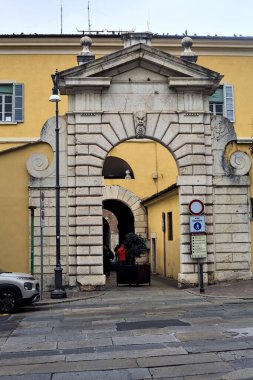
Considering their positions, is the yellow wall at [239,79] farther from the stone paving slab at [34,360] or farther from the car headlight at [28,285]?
the stone paving slab at [34,360]

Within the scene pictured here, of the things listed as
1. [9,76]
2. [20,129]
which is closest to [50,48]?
[9,76]

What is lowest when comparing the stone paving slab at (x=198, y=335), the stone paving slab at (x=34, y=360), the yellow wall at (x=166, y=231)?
the stone paving slab at (x=34, y=360)

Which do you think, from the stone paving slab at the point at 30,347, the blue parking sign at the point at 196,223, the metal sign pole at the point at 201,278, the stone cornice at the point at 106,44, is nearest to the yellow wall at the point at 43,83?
the stone cornice at the point at 106,44

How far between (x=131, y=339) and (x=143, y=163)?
2101 cm

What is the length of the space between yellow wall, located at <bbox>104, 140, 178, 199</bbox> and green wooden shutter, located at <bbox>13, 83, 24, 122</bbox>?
5.64 metres

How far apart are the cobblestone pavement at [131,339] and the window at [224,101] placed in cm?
1481

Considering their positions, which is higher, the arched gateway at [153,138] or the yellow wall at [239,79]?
the yellow wall at [239,79]

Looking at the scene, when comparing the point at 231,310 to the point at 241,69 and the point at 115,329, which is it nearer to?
the point at 115,329

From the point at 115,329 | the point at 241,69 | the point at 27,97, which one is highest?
the point at 241,69

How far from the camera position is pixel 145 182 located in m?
30.4

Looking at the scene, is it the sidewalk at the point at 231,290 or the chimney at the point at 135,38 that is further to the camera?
the chimney at the point at 135,38

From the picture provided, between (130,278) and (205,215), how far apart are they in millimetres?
3807

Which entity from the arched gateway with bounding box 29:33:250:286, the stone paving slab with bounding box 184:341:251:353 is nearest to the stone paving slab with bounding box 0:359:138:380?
the stone paving slab with bounding box 184:341:251:353

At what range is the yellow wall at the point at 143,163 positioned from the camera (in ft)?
99.1
